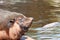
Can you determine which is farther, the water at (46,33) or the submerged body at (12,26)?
the water at (46,33)

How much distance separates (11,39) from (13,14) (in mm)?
367

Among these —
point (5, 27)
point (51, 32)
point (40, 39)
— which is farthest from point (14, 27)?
point (51, 32)

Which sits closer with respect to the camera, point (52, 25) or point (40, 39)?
point (40, 39)

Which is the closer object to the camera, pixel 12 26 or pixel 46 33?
pixel 12 26

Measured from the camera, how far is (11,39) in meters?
3.71

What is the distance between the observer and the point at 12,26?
12.2ft

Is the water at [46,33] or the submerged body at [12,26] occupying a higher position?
the water at [46,33]

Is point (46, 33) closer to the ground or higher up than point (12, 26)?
higher up

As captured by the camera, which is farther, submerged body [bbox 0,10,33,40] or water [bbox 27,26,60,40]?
water [bbox 27,26,60,40]

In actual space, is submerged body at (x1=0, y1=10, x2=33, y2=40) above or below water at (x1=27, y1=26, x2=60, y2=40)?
below

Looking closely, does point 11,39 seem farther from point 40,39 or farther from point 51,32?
point 51,32

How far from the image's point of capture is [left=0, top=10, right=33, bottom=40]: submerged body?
370 centimetres

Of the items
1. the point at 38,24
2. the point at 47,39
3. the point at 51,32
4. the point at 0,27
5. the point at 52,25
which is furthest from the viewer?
the point at 38,24

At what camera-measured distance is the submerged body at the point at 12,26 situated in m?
3.70
